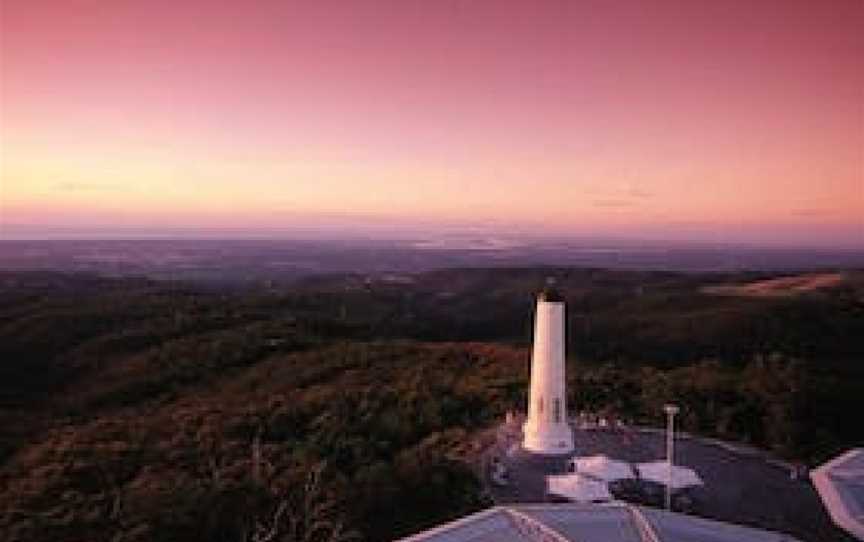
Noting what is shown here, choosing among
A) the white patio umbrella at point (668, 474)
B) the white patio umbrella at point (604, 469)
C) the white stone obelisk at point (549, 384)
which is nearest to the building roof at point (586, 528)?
the white patio umbrella at point (668, 474)

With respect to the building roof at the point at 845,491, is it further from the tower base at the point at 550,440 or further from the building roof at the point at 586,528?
the tower base at the point at 550,440

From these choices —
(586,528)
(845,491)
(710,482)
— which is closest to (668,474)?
(710,482)

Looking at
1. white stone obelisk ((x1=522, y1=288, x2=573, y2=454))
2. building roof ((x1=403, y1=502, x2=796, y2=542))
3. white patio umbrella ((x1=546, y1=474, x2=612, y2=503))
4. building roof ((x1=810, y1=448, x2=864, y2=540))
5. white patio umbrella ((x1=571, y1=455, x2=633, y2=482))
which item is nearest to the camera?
building roof ((x1=403, y1=502, x2=796, y2=542))

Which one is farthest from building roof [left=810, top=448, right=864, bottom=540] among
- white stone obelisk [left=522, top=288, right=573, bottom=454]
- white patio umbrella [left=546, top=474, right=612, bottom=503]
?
white stone obelisk [left=522, top=288, right=573, bottom=454]

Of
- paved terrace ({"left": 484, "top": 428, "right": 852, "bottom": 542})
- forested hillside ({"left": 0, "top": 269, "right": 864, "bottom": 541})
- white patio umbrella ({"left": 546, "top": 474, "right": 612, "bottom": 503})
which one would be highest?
white patio umbrella ({"left": 546, "top": 474, "right": 612, "bottom": 503})

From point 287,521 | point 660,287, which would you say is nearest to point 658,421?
point 287,521

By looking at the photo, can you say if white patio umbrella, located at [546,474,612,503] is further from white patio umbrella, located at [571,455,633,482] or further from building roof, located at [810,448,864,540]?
building roof, located at [810,448,864,540]

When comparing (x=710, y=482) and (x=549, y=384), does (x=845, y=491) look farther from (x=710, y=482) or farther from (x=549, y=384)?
(x=549, y=384)
